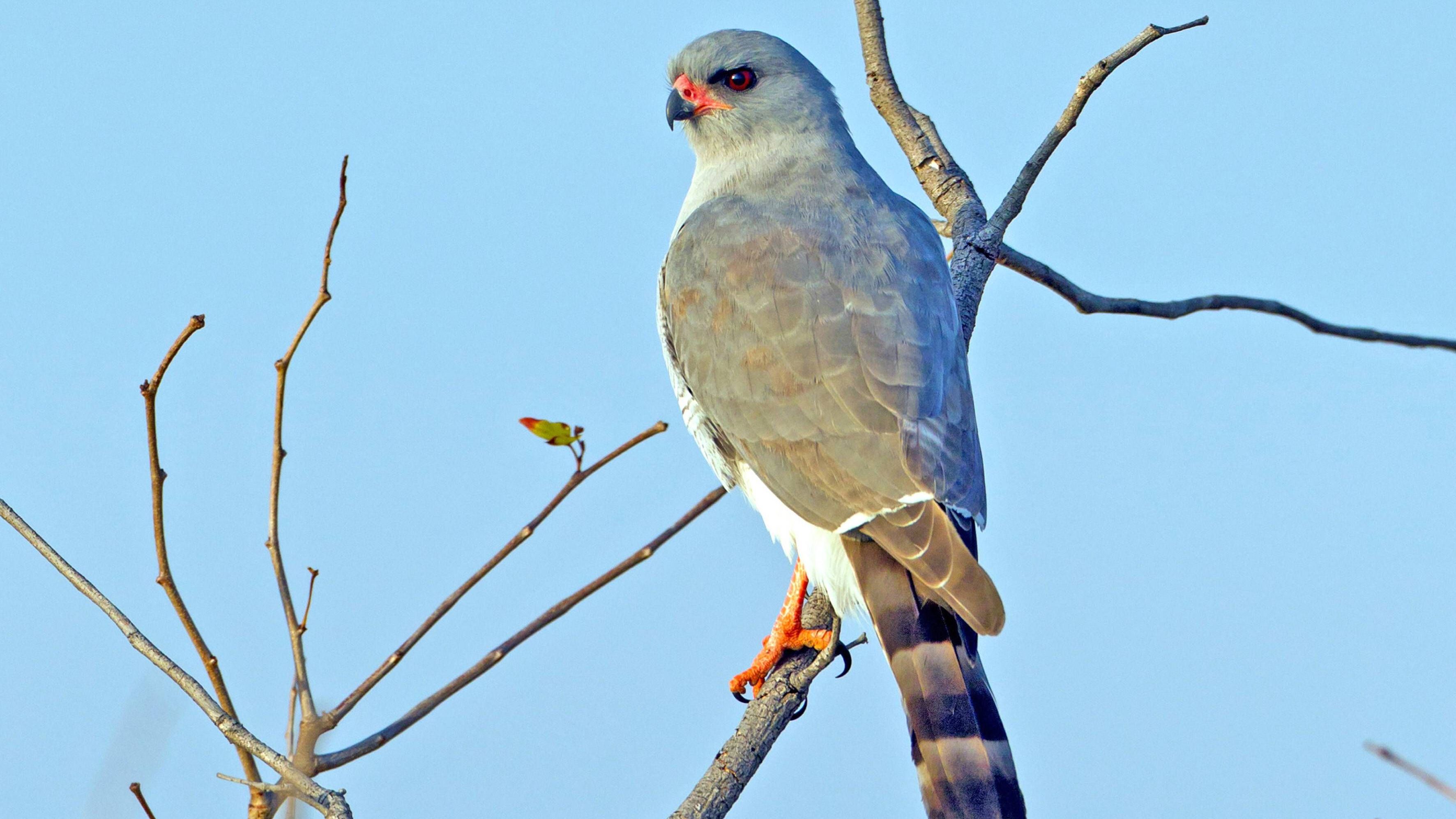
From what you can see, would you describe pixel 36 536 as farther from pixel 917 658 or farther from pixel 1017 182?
pixel 1017 182

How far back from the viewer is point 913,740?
9.73ft

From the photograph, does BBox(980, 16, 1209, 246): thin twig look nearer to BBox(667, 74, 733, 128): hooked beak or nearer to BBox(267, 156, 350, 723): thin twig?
BBox(667, 74, 733, 128): hooked beak

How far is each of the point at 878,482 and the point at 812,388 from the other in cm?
37

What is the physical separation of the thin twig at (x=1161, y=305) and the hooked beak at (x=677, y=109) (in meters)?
1.24

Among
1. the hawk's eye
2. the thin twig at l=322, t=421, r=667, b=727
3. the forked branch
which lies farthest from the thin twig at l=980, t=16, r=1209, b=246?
the thin twig at l=322, t=421, r=667, b=727

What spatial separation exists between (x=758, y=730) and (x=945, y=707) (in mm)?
482

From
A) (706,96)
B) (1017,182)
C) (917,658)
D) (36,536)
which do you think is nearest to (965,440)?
(917,658)

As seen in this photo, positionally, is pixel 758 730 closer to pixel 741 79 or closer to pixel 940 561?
pixel 940 561

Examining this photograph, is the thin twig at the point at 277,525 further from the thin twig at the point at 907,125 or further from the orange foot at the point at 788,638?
the thin twig at the point at 907,125

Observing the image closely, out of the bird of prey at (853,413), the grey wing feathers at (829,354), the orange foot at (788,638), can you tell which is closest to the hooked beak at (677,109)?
the bird of prey at (853,413)

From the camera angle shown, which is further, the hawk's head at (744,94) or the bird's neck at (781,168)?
the hawk's head at (744,94)

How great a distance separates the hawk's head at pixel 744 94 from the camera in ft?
14.6

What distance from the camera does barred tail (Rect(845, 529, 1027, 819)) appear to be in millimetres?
2885

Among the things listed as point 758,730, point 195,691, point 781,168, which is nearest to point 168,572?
point 195,691
